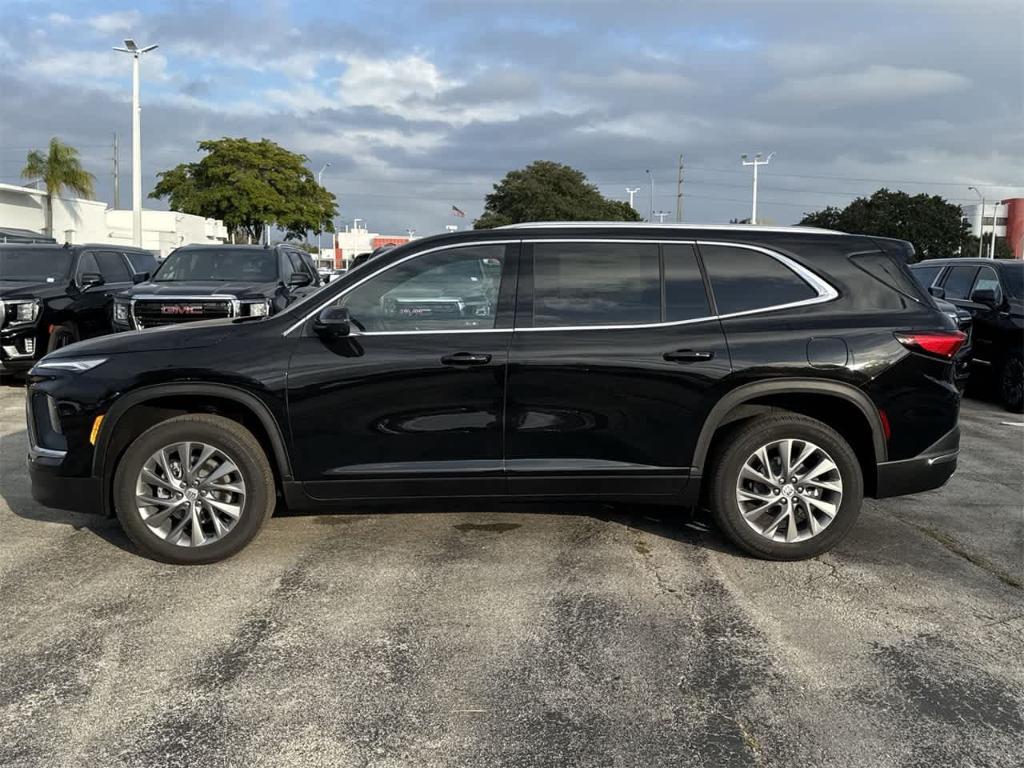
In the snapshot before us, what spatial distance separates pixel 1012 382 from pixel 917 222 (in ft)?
164

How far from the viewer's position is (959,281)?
1166cm

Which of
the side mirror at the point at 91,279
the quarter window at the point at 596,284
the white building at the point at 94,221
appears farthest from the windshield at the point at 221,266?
the white building at the point at 94,221

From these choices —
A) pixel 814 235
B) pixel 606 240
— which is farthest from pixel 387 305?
pixel 814 235

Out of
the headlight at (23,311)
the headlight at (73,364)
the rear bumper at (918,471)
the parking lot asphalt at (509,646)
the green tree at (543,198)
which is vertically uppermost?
the green tree at (543,198)

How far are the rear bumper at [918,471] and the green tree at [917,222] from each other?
175 feet

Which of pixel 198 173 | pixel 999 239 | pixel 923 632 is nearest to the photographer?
pixel 923 632

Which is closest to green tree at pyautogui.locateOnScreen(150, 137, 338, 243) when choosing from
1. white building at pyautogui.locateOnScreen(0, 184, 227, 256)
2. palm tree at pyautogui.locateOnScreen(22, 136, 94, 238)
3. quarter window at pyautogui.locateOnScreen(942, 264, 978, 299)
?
white building at pyautogui.locateOnScreen(0, 184, 227, 256)

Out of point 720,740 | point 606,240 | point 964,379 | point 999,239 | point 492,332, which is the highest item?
point 999,239

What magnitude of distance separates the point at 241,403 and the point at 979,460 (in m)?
6.28

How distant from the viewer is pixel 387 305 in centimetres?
484

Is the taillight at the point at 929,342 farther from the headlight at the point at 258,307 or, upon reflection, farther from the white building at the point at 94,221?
the white building at the point at 94,221

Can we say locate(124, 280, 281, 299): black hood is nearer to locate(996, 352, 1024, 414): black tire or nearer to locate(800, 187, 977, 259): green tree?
locate(996, 352, 1024, 414): black tire

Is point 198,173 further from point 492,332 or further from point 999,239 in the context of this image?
point 999,239

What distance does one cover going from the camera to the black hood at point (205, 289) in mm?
10477
